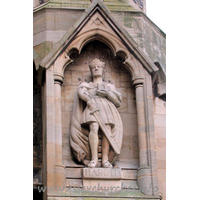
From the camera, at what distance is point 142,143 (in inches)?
579

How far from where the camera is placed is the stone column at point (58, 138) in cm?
1412

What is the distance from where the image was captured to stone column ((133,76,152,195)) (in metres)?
14.3

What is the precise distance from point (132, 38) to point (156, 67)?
690 millimetres

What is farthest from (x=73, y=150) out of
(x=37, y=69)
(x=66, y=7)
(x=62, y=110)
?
(x=66, y=7)

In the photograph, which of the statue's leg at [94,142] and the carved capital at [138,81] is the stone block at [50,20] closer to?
the carved capital at [138,81]

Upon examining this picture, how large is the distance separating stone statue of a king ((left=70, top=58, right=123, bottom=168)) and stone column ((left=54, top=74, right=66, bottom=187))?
11.7 inches

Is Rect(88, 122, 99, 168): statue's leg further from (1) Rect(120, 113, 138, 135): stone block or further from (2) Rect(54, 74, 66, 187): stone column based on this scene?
(1) Rect(120, 113, 138, 135): stone block

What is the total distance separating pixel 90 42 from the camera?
615 inches

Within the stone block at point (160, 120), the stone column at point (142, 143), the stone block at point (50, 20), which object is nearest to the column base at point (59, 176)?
the stone column at point (142, 143)

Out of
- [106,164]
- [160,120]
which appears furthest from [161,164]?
[106,164]

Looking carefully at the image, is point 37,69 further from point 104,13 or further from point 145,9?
point 145,9

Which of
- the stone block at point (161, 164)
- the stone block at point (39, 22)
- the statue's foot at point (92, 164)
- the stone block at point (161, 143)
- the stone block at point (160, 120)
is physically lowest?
the statue's foot at point (92, 164)

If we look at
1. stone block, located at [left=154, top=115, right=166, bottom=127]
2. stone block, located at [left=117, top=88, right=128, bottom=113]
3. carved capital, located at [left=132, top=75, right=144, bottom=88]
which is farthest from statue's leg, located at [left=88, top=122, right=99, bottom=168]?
stone block, located at [left=154, top=115, right=166, bottom=127]

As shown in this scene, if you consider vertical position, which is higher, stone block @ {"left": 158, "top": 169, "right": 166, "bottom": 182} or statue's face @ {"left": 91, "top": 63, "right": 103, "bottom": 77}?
statue's face @ {"left": 91, "top": 63, "right": 103, "bottom": 77}
